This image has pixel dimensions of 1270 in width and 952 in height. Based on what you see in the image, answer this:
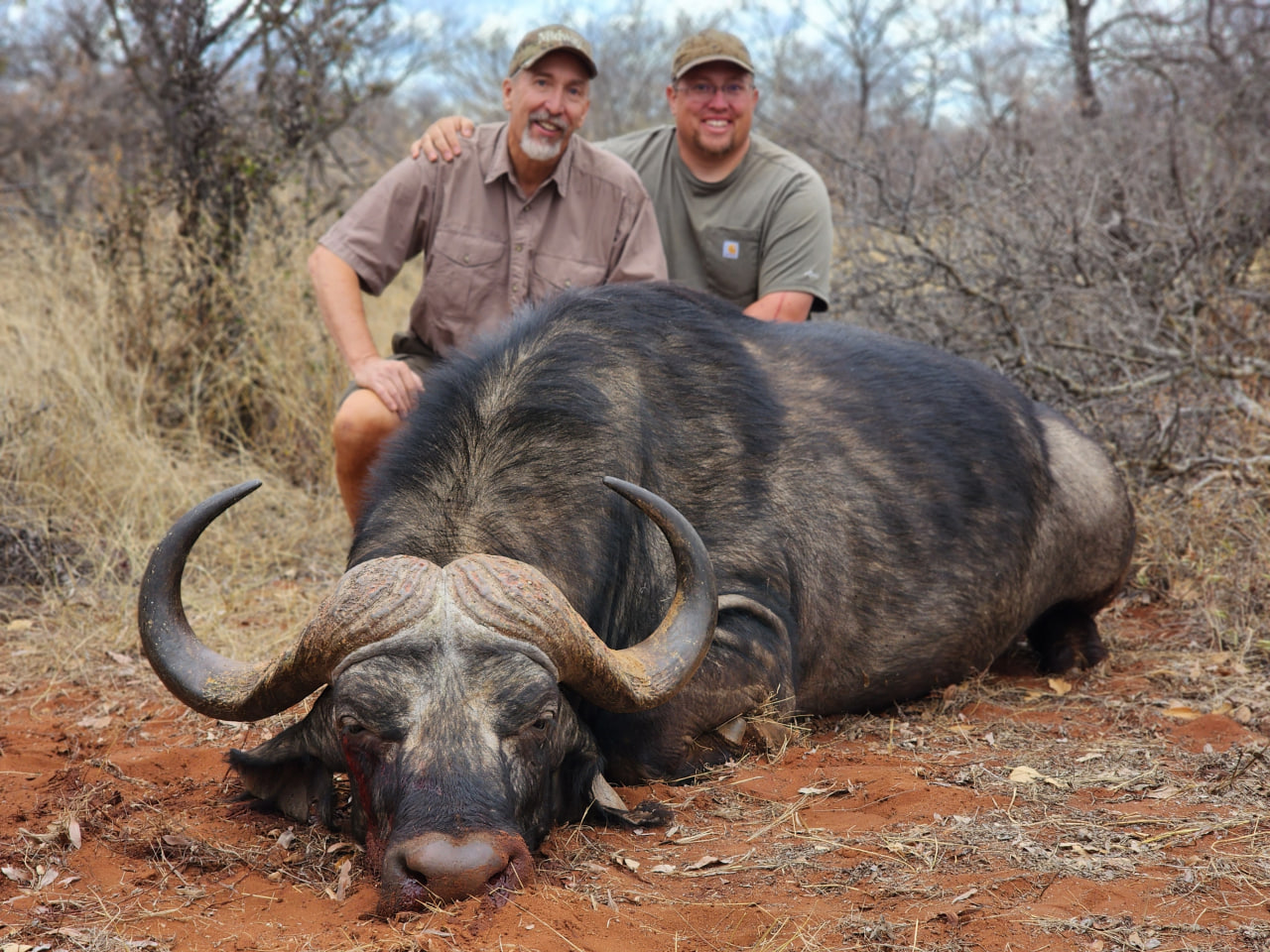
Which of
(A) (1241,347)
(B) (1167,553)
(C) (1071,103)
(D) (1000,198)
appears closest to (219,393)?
(D) (1000,198)

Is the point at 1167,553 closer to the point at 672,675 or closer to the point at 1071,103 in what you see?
the point at 672,675

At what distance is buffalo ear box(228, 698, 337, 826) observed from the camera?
11.5 feet

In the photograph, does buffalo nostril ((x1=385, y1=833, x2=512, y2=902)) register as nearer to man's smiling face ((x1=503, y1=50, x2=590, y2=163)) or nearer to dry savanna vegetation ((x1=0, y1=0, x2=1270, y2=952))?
dry savanna vegetation ((x1=0, y1=0, x2=1270, y2=952))

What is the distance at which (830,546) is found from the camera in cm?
457

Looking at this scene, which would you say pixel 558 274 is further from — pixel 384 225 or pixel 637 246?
pixel 384 225

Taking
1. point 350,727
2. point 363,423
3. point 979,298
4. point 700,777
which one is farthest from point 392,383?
point 979,298

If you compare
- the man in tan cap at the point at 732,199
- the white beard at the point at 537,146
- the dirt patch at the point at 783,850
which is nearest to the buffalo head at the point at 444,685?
the dirt patch at the point at 783,850

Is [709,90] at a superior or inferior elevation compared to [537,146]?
superior

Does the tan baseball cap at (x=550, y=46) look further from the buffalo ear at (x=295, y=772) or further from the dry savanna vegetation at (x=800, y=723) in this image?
the buffalo ear at (x=295, y=772)

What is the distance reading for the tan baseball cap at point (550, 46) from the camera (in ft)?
18.1

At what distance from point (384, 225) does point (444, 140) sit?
0.51m

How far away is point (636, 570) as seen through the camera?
4.00 metres

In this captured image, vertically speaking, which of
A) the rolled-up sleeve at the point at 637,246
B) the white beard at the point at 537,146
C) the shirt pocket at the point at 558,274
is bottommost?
the shirt pocket at the point at 558,274

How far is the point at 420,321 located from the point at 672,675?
291 cm
